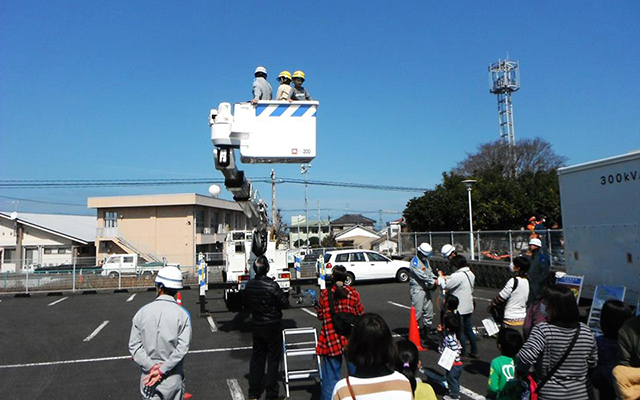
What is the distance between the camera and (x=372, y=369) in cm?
242

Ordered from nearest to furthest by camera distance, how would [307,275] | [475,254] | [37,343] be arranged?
[37,343]
[475,254]
[307,275]

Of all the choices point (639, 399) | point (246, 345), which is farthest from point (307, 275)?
point (639, 399)

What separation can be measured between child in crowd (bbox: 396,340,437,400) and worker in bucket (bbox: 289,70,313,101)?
13.5 feet

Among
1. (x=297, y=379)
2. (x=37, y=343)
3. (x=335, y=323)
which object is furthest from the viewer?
(x=37, y=343)

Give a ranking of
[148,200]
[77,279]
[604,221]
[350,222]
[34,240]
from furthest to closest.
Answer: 1. [350,222]
2. [148,200]
3. [34,240]
4. [77,279]
5. [604,221]

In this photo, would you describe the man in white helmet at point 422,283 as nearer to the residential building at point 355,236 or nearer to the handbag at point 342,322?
the handbag at point 342,322

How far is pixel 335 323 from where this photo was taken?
182 inches

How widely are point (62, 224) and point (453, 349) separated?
4192cm

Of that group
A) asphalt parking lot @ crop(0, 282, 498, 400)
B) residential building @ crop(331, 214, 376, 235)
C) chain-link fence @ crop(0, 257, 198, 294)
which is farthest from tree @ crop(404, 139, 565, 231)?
residential building @ crop(331, 214, 376, 235)

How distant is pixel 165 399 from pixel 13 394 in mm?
3701

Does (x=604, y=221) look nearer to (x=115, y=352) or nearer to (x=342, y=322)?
(x=342, y=322)

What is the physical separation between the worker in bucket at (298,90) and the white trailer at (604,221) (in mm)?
5966

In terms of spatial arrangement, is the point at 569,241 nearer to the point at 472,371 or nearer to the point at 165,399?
the point at 472,371

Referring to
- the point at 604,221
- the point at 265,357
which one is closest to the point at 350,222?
the point at 604,221
